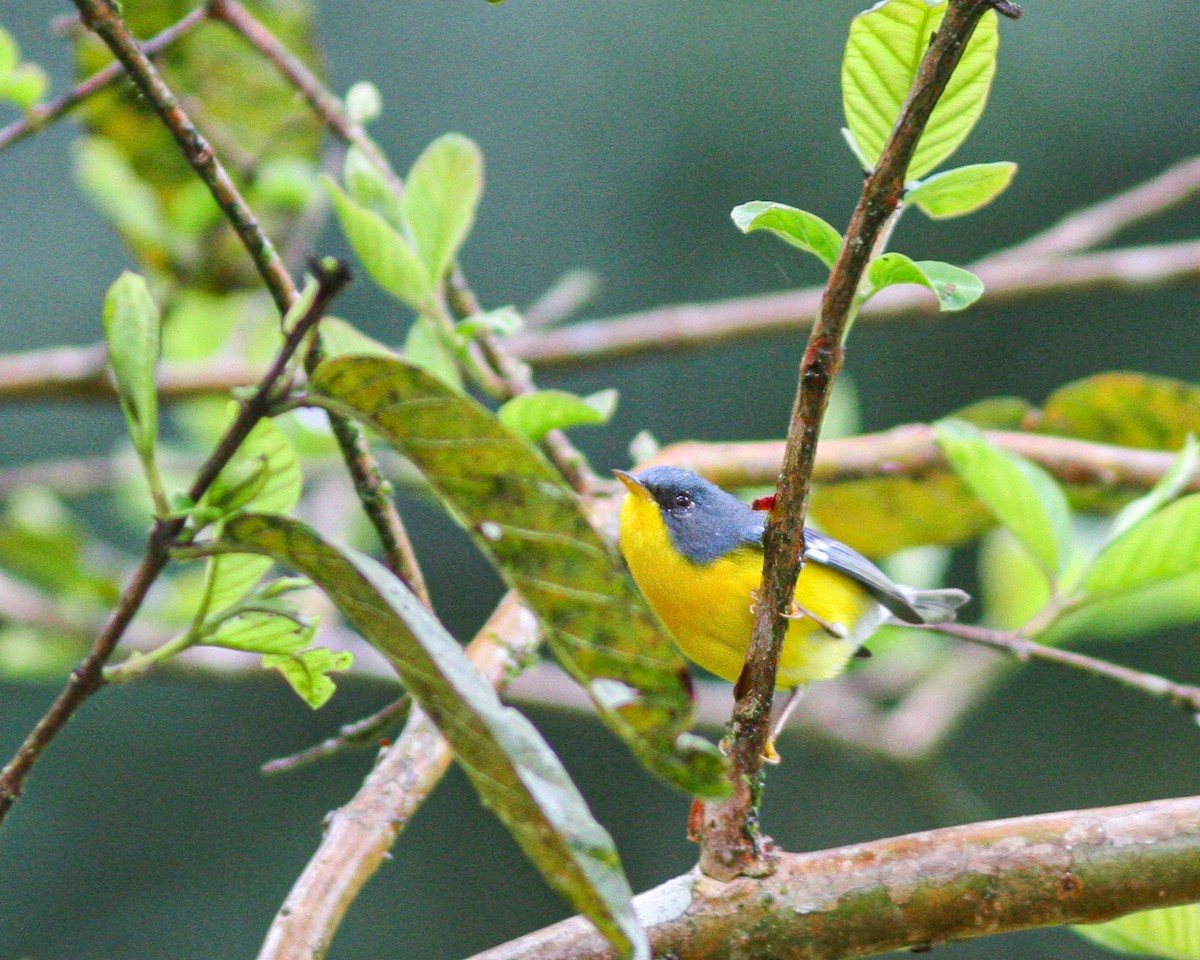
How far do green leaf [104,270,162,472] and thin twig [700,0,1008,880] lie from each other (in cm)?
52

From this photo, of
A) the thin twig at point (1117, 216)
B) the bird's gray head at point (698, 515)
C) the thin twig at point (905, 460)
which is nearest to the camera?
the bird's gray head at point (698, 515)

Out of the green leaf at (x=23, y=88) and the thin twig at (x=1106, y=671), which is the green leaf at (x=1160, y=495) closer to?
the thin twig at (x=1106, y=671)

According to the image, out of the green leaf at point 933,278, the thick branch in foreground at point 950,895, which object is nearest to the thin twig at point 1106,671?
the thick branch in foreground at point 950,895

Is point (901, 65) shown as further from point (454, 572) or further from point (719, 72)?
point (719, 72)

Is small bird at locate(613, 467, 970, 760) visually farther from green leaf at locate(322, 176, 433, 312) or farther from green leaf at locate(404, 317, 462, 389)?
green leaf at locate(322, 176, 433, 312)

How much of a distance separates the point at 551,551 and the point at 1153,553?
117cm

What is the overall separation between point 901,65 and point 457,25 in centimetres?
523

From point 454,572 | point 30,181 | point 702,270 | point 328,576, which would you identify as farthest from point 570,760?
point 328,576

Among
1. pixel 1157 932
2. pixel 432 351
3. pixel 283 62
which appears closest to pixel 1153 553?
pixel 1157 932

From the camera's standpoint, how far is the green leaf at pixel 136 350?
0.91 m

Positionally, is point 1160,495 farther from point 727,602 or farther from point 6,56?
point 6,56

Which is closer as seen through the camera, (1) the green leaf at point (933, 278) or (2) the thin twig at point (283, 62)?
(1) the green leaf at point (933, 278)

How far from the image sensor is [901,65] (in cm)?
103

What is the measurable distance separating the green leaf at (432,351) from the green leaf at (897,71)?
0.81 m
